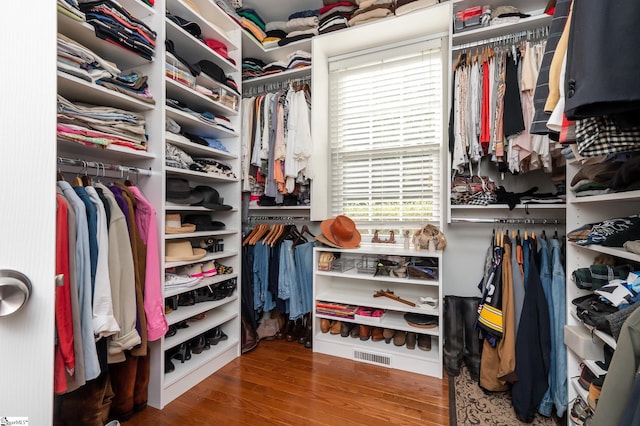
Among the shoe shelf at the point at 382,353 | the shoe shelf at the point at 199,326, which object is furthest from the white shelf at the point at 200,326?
the shoe shelf at the point at 382,353

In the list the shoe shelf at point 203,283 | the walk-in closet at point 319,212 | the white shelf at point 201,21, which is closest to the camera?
the walk-in closet at point 319,212

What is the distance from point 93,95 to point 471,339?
2.63 metres

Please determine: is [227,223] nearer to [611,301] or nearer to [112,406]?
[112,406]

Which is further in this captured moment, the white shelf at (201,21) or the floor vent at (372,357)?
the floor vent at (372,357)

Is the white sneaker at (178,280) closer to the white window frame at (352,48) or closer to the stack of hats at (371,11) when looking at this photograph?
the white window frame at (352,48)

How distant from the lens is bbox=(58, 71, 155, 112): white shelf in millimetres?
1285

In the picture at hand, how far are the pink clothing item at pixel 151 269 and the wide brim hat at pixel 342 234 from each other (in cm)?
118

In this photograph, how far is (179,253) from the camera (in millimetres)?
1797

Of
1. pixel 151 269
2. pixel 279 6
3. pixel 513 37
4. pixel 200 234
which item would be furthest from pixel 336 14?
pixel 151 269

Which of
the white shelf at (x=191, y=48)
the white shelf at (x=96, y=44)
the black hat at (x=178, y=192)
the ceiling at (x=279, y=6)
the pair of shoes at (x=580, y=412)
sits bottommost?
the pair of shoes at (x=580, y=412)

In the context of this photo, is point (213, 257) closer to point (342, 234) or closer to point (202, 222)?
point (202, 222)

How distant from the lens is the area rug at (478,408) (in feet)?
4.97

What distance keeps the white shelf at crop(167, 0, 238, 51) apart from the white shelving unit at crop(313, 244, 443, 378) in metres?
1.74

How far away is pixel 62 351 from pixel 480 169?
2483mm
